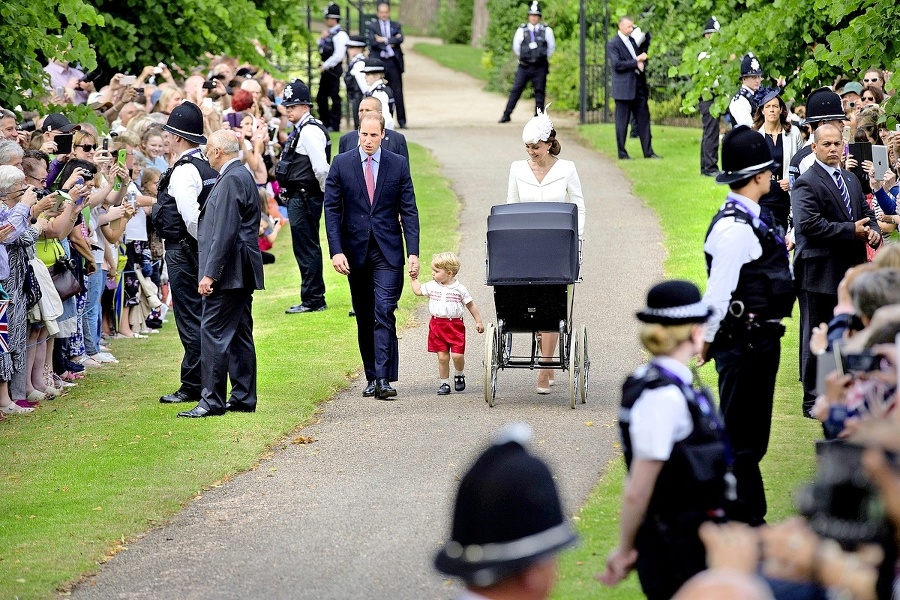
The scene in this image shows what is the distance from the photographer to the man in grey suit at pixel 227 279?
410 inches

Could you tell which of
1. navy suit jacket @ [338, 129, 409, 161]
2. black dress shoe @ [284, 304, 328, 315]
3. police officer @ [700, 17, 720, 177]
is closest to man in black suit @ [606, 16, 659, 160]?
police officer @ [700, 17, 720, 177]

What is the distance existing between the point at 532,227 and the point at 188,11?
10074 mm

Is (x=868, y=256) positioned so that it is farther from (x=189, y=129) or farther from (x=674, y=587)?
(x=674, y=587)

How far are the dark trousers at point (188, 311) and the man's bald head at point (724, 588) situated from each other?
8207 millimetres

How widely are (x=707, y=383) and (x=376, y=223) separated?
296cm

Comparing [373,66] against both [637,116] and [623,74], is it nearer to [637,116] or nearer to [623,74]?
[623,74]

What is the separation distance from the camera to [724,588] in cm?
326

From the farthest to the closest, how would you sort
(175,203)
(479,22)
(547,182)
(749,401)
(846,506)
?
1. (479,22)
2. (547,182)
3. (175,203)
4. (749,401)
5. (846,506)

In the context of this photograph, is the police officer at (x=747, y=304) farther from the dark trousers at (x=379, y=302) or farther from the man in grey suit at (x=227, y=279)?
the man in grey suit at (x=227, y=279)

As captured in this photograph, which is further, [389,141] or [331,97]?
[331,97]

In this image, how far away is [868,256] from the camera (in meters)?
10.4

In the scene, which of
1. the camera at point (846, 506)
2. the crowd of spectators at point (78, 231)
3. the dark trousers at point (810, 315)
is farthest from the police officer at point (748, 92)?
the camera at point (846, 506)

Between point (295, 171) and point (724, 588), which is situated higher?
point (295, 171)

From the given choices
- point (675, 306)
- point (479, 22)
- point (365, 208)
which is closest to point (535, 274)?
point (365, 208)
